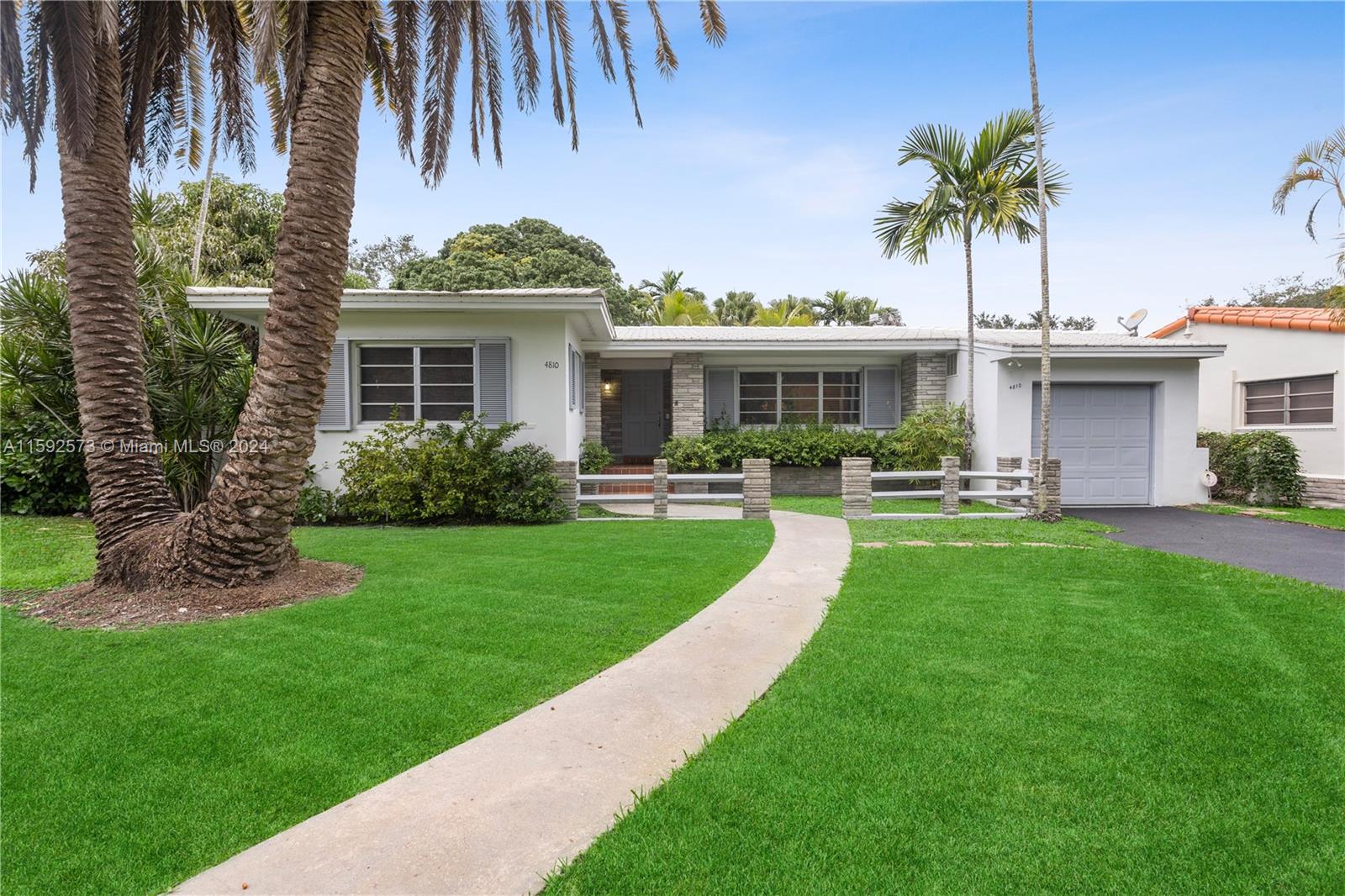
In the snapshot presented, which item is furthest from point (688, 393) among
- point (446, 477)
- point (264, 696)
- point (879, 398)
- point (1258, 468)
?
point (264, 696)

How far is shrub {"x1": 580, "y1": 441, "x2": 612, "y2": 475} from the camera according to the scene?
1352cm

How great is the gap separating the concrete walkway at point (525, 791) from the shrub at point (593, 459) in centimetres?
901

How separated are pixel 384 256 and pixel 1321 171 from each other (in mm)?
33582

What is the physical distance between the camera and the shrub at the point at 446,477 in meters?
9.96

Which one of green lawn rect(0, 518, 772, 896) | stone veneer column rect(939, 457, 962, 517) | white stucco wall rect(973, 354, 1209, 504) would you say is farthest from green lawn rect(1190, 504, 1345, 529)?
green lawn rect(0, 518, 772, 896)

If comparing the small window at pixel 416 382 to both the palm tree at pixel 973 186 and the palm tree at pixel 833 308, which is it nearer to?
the palm tree at pixel 973 186

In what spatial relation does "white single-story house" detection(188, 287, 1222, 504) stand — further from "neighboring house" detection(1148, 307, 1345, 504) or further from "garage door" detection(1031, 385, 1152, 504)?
"neighboring house" detection(1148, 307, 1345, 504)

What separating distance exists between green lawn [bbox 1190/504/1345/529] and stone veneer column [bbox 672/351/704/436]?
31.0 ft

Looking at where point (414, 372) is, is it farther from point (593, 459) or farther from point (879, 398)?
point (879, 398)

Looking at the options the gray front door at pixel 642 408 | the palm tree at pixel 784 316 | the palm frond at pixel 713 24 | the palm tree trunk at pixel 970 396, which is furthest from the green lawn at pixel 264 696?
the palm tree at pixel 784 316

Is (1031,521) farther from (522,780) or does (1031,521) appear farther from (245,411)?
(245,411)

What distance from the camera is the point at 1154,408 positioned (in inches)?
496

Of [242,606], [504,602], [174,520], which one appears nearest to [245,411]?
[174,520]

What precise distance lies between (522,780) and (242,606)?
12.6 ft
